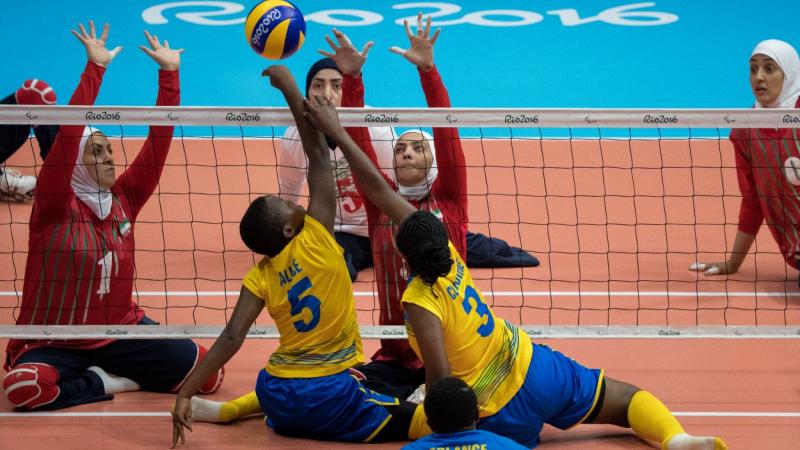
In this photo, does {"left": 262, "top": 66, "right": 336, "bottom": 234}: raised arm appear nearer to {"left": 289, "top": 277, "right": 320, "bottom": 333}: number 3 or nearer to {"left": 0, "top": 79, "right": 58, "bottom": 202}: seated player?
{"left": 289, "top": 277, "right": 320, "bottom": 333}: number 3

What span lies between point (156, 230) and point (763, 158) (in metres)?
5.06

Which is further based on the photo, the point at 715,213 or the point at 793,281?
the point at 715,213

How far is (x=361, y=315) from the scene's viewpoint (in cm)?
758

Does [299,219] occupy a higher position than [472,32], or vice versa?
[472,32]

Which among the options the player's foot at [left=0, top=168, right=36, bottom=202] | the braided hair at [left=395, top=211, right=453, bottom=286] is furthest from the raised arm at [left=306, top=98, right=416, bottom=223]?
the player's foot at [left=0, top=168, right=36, bottom=202]

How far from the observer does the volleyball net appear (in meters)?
5.94

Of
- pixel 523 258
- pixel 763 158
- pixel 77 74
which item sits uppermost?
pixel 77 74

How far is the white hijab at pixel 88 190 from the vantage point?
20.5 ft

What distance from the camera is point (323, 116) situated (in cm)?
550

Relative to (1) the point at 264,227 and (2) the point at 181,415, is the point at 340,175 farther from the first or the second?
(2) the point at 181,415

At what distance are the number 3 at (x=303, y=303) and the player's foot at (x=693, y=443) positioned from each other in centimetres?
173

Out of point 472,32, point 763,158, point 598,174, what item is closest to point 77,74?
point 472,32

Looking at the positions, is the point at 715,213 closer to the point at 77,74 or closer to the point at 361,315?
the point at 361,315

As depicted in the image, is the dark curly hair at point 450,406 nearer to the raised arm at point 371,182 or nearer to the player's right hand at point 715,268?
the raised arm at point 371,182
